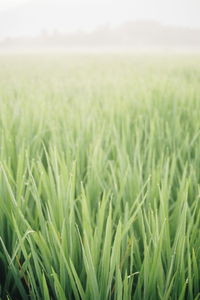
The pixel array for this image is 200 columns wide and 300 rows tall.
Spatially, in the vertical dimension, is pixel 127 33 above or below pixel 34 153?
above

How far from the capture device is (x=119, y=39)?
29.0 metres

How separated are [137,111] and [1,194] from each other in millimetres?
715

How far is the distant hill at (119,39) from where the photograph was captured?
28.8 m

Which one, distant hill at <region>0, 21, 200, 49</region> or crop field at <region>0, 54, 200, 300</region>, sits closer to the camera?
crop field at <region>0, 54, 200, 300</region>

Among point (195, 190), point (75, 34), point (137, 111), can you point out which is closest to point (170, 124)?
point (137, 111)

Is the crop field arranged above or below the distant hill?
below

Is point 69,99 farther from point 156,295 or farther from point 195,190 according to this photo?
point 156,295

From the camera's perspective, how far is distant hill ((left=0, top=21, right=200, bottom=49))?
28.8 m

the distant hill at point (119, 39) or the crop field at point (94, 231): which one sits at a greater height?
the distant hill at point (119, 39)

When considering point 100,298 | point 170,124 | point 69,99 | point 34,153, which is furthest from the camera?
point 69,99

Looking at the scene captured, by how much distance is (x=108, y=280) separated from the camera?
33cm

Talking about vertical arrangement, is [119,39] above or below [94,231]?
above

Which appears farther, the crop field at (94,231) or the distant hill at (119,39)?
the distant hill at (119,39)

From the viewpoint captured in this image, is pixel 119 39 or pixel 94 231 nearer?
pixel 94 231
